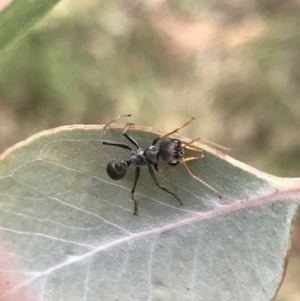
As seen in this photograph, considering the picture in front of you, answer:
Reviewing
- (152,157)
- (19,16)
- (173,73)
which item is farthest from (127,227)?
(173,73)

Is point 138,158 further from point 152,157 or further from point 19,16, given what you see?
point 19,16

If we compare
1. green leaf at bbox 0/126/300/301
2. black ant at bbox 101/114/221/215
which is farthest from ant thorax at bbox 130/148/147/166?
green leaf at bbox 0/126/300/301

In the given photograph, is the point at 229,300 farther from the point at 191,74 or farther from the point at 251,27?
the point at 251,27

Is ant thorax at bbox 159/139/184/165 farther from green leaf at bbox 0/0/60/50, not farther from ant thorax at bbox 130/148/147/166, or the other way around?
green leaf at bbox 0/0/60/50

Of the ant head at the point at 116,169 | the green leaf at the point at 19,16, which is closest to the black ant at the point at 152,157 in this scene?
the ant head at the point at 116,169

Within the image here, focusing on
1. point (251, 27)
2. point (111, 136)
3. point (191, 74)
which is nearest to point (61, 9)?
point (191, 74)

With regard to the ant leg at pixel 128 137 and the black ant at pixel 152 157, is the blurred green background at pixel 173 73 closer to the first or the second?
the black ant at pixel 152 157

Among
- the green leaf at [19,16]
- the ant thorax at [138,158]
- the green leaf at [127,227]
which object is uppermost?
the green leaf at [19,16]
